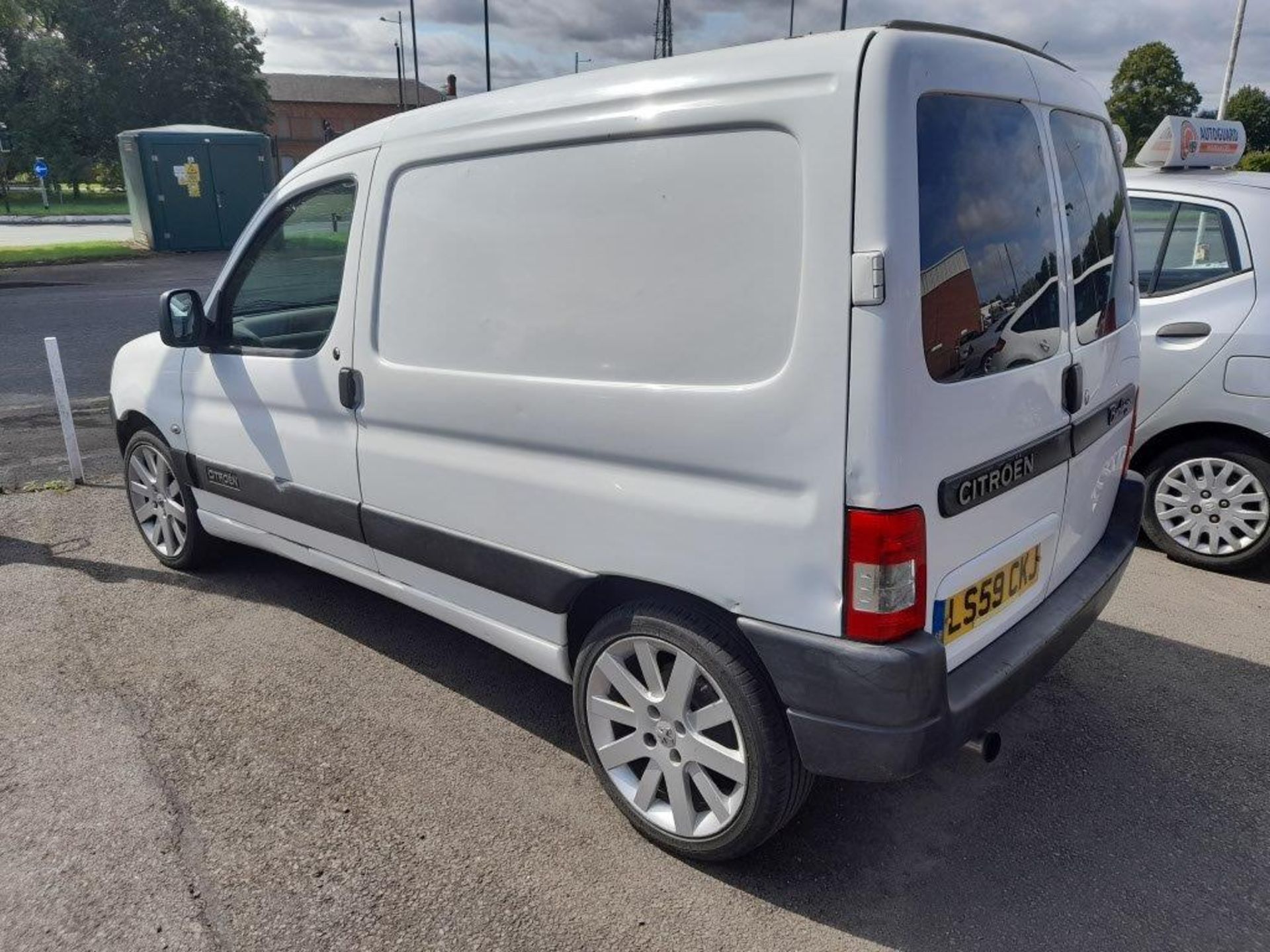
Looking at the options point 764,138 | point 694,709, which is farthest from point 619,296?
point 694,709

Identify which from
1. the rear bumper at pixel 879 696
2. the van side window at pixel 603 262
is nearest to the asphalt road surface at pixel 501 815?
the rear bumper at pixel 879 696

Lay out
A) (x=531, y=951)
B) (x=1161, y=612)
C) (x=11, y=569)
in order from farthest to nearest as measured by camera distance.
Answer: (x=11, y=569)
(x=1161, y=612)
(x=531, y=951)

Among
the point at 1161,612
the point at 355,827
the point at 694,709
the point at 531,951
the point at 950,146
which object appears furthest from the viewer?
the point at 1161,612

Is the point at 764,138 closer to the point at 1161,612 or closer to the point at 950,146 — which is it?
the point at 950,146

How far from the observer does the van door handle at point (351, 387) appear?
3174 mm

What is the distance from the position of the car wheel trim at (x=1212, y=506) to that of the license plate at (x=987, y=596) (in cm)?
239

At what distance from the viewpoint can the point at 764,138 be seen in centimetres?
210

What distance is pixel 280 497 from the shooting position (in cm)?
367

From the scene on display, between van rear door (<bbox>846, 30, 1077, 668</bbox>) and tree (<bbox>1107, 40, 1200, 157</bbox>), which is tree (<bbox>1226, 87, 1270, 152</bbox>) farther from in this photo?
van rear door (<bbox>846, 30, 1077, 668</bbox>)

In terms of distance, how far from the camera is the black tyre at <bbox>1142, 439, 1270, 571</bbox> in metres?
4.33

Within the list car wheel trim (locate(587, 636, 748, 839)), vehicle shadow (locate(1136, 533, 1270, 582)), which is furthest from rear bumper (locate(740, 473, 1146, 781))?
vehicle shadow (locate(1136, 533, 1270, 582))

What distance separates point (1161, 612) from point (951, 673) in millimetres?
2349

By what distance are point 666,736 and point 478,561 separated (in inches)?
32.0

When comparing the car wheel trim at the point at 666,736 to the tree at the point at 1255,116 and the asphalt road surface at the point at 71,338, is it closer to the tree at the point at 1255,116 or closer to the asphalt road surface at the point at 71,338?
the asphalt road surface at the point at 71,338
